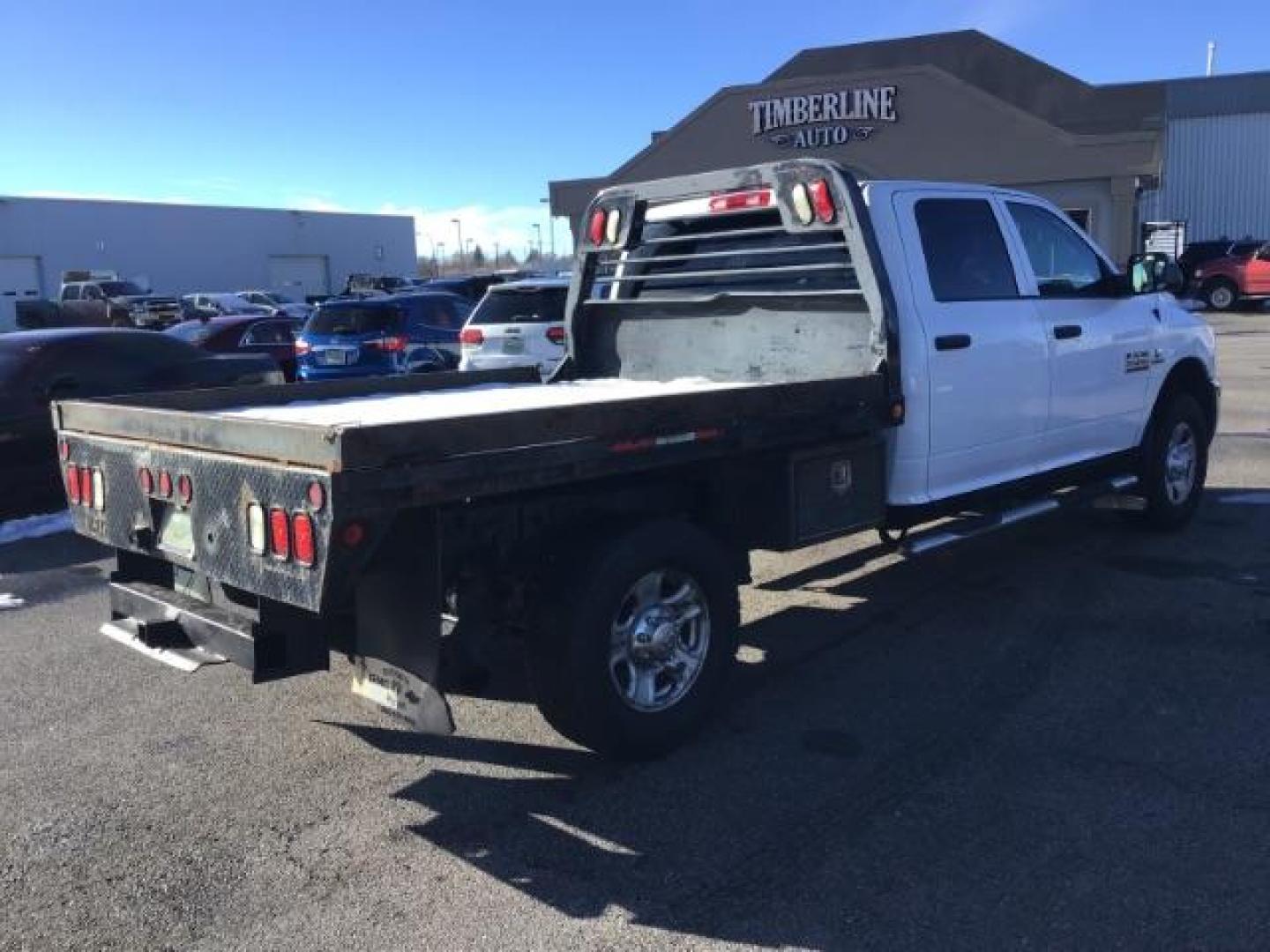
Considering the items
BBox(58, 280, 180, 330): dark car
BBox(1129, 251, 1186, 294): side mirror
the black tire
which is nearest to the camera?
BBox(1129, 251, 1186, 294): side mirror

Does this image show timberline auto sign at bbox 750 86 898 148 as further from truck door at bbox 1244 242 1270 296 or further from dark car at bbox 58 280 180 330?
dark car at bbox 58 280 180 330

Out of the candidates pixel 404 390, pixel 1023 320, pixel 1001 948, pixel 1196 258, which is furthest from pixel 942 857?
pixel 1196 258

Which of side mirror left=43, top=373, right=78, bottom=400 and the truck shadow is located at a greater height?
side mirror left=43, top=373, right=78, bottom=400

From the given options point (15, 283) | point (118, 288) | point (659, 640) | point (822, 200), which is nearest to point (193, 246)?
point (15, 283)

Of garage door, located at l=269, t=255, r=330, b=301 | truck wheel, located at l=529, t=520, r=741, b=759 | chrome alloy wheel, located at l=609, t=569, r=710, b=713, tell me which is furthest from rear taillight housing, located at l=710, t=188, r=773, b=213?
garage door, located at l=269, t=255, r=330, b=301

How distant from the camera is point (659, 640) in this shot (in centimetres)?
444

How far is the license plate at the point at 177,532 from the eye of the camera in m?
4.08

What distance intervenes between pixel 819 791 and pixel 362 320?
431 inches

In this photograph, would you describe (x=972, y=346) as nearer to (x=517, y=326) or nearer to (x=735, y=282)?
(x=735, y=282)

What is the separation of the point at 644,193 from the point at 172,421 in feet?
10.3

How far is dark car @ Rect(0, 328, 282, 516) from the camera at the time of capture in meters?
8.83

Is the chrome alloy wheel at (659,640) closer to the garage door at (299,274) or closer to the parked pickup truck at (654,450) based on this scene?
the parked pickup truck at (654,450)

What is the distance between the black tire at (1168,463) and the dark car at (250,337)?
40.7 feet

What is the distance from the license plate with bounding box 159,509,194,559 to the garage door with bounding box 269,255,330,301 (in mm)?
60419
